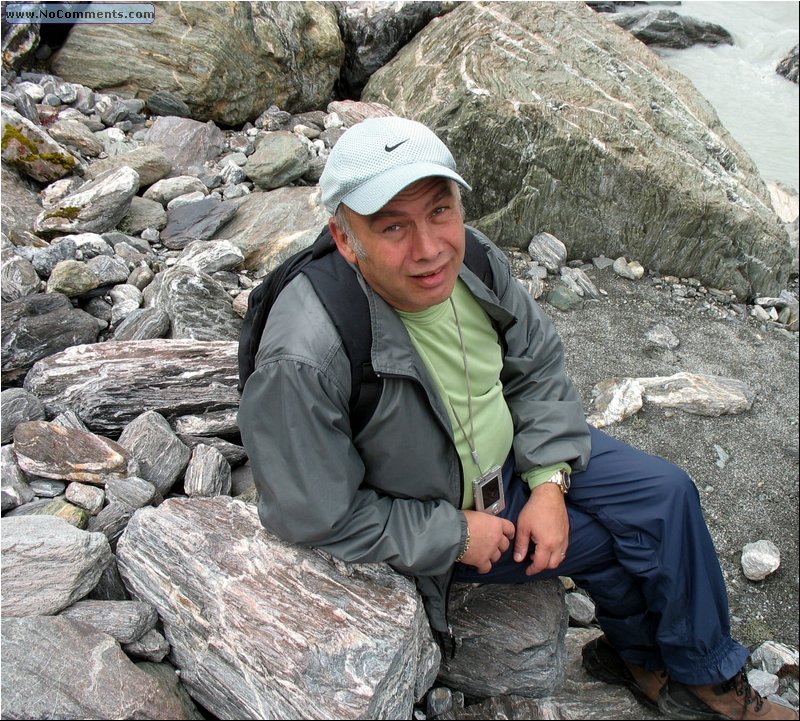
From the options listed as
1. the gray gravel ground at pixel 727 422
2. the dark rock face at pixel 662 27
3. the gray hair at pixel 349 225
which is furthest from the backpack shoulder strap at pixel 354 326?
the dark rock face at pixel 662 27

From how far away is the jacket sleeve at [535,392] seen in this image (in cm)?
336

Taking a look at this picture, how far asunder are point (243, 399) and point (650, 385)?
491cm

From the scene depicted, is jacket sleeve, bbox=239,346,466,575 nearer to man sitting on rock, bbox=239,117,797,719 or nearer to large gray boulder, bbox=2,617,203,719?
man sitting on rock, bbox=239,117,797,719

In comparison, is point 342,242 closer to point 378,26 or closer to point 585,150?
point 585,150

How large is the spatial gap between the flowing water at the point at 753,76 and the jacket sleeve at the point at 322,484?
1394 centimetres

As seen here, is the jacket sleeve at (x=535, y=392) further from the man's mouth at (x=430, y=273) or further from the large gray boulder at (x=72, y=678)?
the large gray boulder at (x=72, y=678)

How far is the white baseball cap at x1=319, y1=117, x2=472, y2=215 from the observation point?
8.32 ft

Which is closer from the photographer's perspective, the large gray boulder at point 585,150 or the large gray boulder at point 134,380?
the large gray boulder at point 134,380

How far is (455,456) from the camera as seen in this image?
310cm

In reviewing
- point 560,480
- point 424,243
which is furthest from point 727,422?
point 424,243

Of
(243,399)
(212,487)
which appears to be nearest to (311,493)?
(243,399)

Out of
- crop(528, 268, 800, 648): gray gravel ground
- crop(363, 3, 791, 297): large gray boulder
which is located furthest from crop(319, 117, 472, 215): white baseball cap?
crop(363, 3, 791, 297): large gray boulder

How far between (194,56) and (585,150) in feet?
16.1

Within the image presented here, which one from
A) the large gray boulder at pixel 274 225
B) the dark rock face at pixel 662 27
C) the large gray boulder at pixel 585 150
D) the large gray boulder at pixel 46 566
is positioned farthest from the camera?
the dark rock face at pixel 662 27
